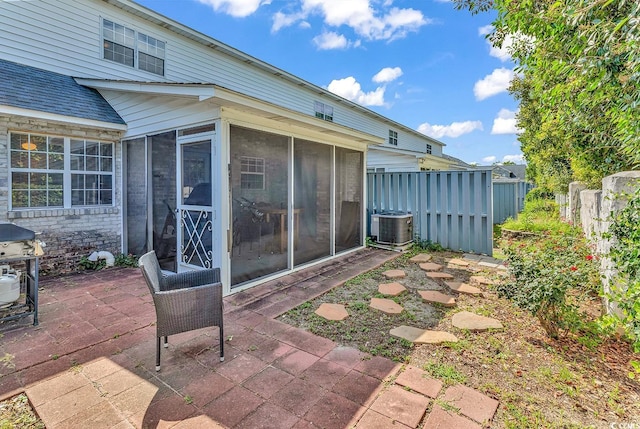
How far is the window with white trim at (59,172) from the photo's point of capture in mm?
5113

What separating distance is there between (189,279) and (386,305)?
7.76 feet

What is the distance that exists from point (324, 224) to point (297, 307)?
254 centimetres

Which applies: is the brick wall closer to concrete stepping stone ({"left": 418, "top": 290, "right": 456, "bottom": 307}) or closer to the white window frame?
the white window frame

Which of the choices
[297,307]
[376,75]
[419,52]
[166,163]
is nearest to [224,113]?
[166,163]

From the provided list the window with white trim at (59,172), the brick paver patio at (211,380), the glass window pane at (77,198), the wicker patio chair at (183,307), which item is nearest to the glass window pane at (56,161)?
the window with white trim at (59,172)

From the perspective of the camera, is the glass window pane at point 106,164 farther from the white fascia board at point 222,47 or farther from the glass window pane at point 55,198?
the white fascia board at point 222,47

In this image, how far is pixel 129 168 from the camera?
19.6 ft

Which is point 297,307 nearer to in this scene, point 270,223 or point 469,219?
point 270,223

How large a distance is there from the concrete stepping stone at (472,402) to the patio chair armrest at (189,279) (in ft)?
7.43

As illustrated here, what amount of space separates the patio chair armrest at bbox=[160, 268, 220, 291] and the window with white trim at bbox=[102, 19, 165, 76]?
6824 mm

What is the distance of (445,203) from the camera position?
7121 mm

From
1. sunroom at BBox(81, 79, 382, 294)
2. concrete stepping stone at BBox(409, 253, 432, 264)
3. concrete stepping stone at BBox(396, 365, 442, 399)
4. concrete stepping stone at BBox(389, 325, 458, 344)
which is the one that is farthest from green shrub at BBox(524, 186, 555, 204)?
concrete stepping stone at BBox(396, 365, 442, 399)

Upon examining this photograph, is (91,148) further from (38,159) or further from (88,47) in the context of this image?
(88,47)

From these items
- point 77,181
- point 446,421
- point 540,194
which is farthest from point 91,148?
point 540,194
